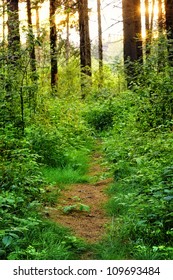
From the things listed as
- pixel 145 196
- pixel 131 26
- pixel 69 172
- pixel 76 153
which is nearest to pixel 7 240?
pixel 145 196

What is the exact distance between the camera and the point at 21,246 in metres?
3.95

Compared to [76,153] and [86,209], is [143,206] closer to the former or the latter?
[86,209]

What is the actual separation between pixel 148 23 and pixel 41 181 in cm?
1871

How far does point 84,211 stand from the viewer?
534 centimetres

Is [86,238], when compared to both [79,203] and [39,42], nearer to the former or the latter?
[79,203]

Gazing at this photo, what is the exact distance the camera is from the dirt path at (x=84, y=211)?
4664 millimetres

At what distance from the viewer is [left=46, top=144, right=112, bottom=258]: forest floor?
183 inches

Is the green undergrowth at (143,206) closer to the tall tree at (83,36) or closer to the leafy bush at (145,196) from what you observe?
the leafy bush at (145,196)

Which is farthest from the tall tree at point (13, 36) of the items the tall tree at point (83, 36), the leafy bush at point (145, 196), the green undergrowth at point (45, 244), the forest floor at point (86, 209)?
the tall tree at point (83, 36)

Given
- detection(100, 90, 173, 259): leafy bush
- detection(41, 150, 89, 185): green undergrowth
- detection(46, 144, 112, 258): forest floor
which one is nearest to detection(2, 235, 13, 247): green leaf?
detection(46, 144, 112, 258): forest floor

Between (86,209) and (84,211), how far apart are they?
0.04 metres

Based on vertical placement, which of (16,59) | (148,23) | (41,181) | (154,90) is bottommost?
(41,181)

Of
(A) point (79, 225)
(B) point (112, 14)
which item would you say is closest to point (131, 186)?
(A) point (79, 225)

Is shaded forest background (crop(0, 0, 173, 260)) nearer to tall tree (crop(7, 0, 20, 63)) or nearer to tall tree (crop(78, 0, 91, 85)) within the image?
tall tree (crop(7, 0, 20, 63))
